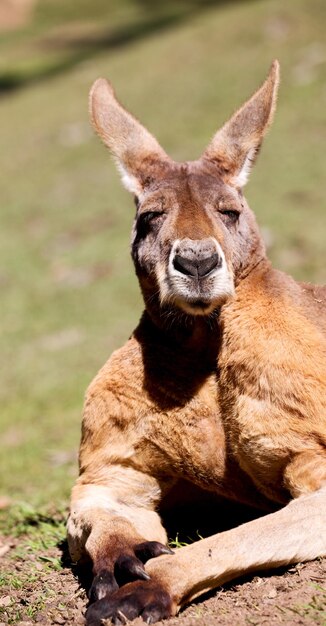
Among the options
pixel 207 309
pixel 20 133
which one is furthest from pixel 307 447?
pixel 20 133

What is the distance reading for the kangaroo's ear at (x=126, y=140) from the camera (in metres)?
4.67

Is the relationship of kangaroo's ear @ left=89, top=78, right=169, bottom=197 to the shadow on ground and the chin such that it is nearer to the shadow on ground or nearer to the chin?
the chin

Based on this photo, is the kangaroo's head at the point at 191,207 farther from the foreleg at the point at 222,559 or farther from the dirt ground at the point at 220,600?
the dirt ground at the point at 220,600

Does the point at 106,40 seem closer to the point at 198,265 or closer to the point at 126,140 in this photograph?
the point at 126,140

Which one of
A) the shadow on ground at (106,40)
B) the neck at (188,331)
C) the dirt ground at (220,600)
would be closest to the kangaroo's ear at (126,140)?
the neck at (188,331)

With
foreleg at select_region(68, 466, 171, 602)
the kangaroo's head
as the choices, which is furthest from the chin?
foreleg at select_region(68, 466, 171, 602)

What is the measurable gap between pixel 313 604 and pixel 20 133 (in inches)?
692

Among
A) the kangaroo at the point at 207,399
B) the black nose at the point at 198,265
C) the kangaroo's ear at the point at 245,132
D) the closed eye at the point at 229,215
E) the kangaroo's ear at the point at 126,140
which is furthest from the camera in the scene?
the kangaroo's ear at the point at 126,140

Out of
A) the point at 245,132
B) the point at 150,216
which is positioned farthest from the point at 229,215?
the point at 245,132

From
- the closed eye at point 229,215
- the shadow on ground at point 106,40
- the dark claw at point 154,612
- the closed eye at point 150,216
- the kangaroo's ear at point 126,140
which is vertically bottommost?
the dark claw at point 154,612

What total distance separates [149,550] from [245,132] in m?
2.07

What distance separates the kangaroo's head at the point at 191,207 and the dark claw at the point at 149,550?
3.10ft

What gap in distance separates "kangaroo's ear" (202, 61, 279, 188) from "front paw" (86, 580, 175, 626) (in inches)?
80.0

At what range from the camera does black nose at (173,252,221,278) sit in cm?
373
